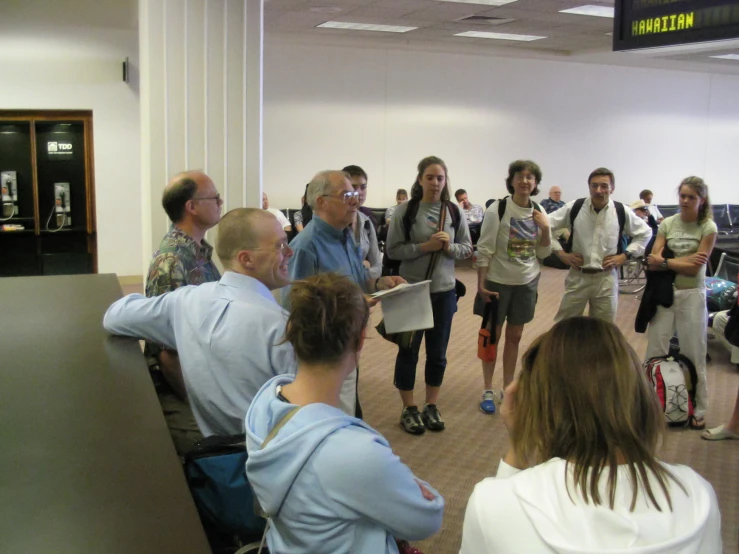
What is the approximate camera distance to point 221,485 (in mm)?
1619

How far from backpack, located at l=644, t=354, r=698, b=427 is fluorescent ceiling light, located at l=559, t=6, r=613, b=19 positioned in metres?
5.83

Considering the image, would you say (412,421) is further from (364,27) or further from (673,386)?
(364,27)

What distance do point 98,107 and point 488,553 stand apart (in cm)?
857

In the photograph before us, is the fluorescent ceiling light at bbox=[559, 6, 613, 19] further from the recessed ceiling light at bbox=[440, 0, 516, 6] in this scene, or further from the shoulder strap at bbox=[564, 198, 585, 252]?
the shoulder strap at bbox=[564, 198, 585, 252]

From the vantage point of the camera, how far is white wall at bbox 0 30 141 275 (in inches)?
324

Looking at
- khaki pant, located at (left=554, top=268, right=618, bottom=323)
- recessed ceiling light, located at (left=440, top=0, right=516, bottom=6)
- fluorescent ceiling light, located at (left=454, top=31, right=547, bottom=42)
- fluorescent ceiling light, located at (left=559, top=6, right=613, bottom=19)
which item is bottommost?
khaki pant, located at (left=554, top=268, right=618, bottom=323)

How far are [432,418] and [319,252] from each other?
162 cm

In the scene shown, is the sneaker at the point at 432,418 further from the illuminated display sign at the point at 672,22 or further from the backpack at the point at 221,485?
the backpack at the point at 221,485

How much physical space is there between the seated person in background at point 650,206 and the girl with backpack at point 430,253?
797cm

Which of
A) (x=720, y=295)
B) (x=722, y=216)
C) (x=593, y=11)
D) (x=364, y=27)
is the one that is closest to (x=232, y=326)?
(x=720, y=295)

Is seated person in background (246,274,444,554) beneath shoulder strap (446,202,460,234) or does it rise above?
beneath

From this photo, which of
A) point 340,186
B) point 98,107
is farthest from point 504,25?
point 340,186

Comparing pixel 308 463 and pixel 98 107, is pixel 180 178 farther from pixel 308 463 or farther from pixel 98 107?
pixel 98 107

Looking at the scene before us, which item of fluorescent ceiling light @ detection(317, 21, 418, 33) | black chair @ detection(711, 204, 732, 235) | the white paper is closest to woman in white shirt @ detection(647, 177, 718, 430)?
the white paper
